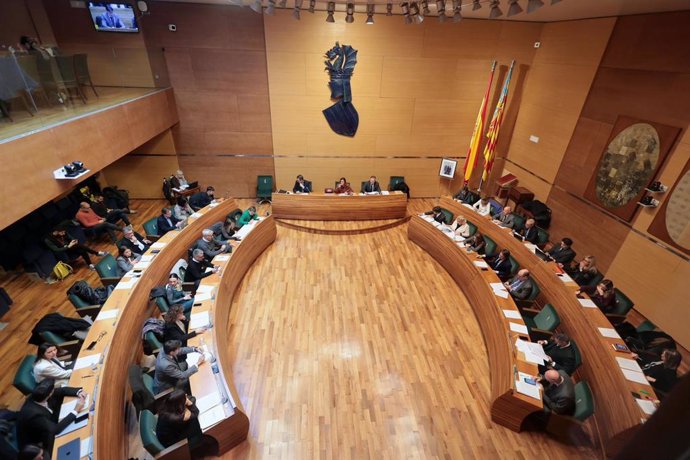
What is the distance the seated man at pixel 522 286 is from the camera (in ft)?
18.4

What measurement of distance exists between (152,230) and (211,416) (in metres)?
4.54

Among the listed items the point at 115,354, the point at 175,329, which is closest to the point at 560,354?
the point at 175,329

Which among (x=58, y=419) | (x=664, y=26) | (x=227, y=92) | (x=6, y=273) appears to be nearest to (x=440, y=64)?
(x=664, y=26)

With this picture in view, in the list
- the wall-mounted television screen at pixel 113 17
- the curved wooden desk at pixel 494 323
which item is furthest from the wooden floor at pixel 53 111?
the curved wooden desk at pixel 494 323

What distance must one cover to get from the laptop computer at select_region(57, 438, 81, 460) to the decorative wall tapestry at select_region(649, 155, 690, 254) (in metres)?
8.23

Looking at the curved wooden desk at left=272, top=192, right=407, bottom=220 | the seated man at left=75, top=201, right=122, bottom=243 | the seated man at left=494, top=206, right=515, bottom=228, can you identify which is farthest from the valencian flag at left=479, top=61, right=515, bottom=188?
the seated man at left=75, top=201, right=122, bottom=243

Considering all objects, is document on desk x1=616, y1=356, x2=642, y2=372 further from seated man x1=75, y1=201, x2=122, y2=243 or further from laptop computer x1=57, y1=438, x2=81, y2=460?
seated man x1=75, y1=201, x2=122, y2=243

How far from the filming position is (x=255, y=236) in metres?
7.27

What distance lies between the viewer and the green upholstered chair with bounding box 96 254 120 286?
5648 mm

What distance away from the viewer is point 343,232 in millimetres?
8672

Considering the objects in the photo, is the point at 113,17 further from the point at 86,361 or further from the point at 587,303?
the point at 587,303

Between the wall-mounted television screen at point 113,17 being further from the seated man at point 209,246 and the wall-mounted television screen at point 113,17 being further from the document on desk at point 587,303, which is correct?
the document on desk at point 587,303

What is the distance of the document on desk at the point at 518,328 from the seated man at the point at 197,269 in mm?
4514

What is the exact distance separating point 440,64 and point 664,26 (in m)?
4.30
